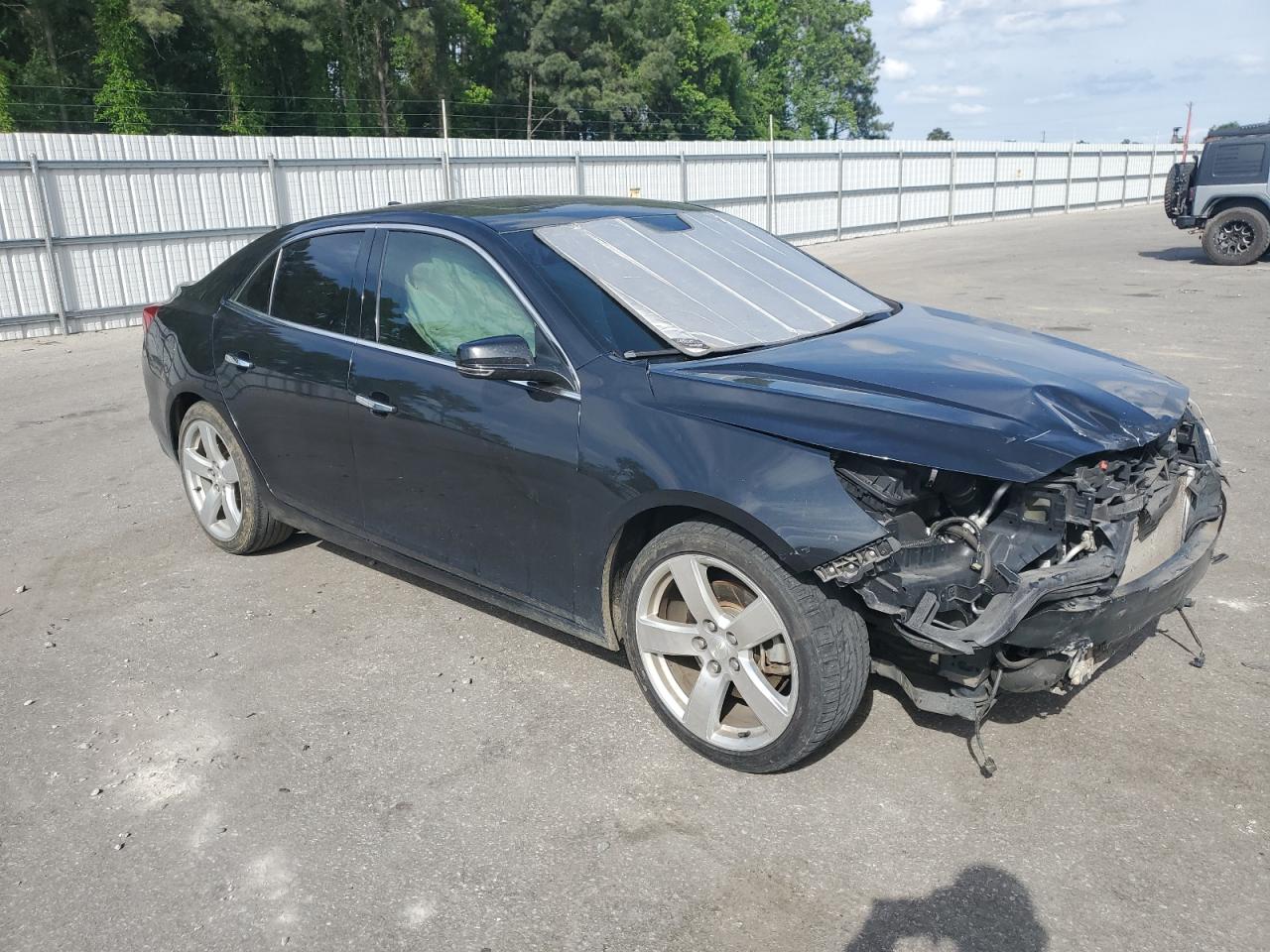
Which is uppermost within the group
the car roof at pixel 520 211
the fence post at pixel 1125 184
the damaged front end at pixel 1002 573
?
the car roof at pixel 520 211

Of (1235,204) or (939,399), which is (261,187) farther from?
(1235,204)

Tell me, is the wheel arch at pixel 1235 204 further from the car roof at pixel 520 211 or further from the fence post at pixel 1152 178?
the fence post at pixel 1152 178

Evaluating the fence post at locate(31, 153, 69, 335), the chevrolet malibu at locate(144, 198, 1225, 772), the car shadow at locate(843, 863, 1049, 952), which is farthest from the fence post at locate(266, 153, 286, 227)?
the car shadow at locate(843, 863, 1049, 952)

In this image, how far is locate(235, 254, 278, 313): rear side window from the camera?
15.9 feet

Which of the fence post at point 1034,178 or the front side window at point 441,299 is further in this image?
the fence post at point 1034,178

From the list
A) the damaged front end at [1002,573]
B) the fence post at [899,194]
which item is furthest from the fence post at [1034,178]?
the damaged front end at [1002,573]

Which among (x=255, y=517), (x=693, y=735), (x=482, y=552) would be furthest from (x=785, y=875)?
(x=255, y=517)

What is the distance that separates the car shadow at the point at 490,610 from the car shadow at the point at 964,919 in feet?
4.57

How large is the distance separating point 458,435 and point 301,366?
1.10 meters

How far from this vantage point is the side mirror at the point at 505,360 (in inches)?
136

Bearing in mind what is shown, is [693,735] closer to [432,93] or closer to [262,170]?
[262,170]

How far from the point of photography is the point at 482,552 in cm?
386

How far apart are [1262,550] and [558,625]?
11.5 feet

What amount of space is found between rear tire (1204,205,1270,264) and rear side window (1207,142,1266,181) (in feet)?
2.28
